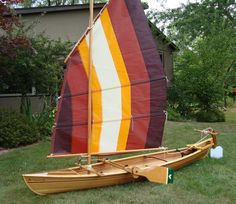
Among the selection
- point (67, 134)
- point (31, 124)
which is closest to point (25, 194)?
point (67, 134)

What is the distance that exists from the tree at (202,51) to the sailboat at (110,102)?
30.7 feet

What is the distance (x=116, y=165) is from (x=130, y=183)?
1.28ft

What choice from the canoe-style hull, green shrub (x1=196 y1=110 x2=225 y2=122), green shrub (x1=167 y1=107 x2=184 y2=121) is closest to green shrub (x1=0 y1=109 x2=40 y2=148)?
the canoe-style hull

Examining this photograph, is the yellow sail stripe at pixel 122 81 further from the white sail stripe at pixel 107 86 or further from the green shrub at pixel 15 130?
the green shrub at pixel 15 130

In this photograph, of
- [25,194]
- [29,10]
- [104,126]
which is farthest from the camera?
[29,10]

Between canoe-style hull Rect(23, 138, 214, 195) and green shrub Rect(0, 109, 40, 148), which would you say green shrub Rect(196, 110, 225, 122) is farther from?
canoe-style hull Rect(23, 138, 214, 195)

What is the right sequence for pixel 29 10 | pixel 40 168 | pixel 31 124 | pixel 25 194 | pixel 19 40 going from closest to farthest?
pixel 25 194
pixel 40 168
pixel 19 40
pixel 31 124
pixel 29 10

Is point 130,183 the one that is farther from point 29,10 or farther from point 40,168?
point 29,10

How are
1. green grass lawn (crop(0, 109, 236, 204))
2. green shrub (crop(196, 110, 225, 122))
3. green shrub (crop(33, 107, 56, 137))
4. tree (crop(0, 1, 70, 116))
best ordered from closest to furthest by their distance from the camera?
green grass lawn (crop(0, 109, 236, 204))
tree (crop(0, 1, 70, 116))
green shrub (crop(33, 107, 56, 137))
green shrub (crop(196, 110, 225, 122))

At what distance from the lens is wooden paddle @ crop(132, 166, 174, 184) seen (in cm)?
652

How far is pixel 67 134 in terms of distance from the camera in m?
6.79

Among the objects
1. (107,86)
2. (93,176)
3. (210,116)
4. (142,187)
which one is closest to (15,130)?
(107,86)

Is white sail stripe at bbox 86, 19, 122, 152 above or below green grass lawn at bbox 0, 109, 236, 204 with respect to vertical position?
above

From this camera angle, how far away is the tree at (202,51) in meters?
16.1
